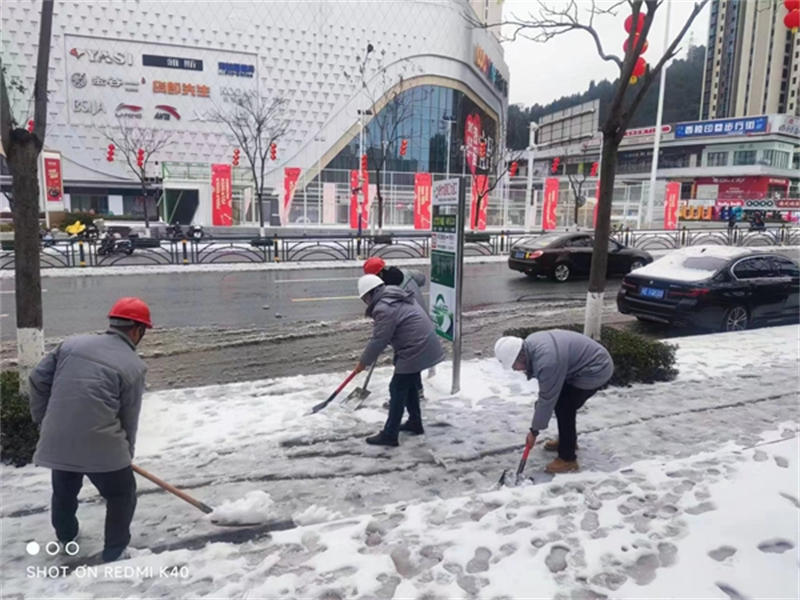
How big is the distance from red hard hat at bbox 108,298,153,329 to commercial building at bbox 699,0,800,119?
251ft

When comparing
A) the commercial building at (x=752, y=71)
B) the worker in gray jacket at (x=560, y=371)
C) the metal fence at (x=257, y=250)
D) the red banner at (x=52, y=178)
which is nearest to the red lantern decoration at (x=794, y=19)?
the worker in gray jacket at (x=560, y=371)

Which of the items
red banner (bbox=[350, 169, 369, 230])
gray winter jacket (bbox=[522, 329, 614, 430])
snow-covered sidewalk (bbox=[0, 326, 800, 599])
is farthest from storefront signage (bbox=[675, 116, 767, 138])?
gray winter jacket (bbox=[522, 329, 614, 430])

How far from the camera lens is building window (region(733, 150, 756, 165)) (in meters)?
61.0

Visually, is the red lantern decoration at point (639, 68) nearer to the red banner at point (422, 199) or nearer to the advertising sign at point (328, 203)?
the red banner at point (422, 199)

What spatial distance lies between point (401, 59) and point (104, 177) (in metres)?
27.8

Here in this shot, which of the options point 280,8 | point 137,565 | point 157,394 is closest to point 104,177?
point 280,8

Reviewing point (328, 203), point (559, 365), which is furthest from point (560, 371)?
point (328, 203)

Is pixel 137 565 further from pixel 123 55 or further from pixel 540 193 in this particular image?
pixel 123 55

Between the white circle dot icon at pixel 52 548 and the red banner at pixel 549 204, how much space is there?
32623 millimetres

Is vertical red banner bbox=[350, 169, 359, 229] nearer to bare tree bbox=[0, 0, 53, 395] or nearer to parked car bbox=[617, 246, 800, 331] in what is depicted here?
parked car bbox=[617, 246, 800, 331]

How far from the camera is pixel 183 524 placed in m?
3.37

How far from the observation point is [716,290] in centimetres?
820

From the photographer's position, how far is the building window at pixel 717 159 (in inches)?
2517

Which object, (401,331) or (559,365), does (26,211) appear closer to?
(401,331)
